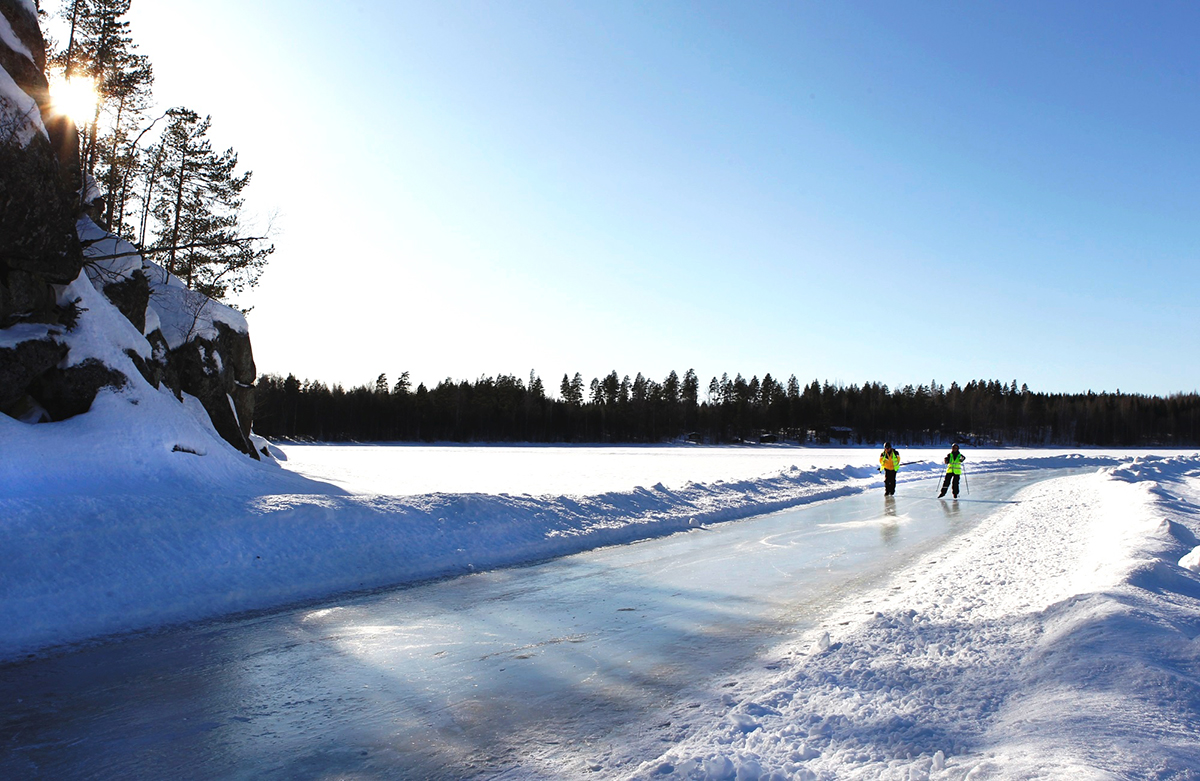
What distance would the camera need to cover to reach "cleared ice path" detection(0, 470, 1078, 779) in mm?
4094

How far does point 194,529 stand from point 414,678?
245 inches

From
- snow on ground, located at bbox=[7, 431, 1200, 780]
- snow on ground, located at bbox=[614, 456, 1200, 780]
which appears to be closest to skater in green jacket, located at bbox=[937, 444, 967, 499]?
snow on ground, located at bbox=[7, 431, 1200, 780]

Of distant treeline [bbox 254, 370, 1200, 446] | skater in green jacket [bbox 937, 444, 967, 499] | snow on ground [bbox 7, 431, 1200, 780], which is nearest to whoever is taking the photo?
snow on ground [bbox 7, 431, 1200, 780]

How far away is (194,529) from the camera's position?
32.1ft

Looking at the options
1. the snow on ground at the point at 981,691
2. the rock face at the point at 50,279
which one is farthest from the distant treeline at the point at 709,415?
the snow on ground at the point at 981,691

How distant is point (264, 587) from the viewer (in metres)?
8.62

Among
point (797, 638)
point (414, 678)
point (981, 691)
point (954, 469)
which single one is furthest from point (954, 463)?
point (414, 678)

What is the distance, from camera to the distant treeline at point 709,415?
11469cm

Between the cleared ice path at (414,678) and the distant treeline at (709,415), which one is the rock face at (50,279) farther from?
the distant treeline at (709,415)

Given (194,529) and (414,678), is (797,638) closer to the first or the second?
(414,678)

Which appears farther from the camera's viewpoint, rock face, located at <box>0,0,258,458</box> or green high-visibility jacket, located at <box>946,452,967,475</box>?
green high-visibility jacket, located at <box>946,452,967,475</box>

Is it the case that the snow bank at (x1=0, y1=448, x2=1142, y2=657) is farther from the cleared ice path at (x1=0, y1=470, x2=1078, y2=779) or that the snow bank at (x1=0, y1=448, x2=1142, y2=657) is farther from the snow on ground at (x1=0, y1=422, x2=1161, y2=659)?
the cleared ice path at (x1=0, y1=470, x2=1078, y2=779)

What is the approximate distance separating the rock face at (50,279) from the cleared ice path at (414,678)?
9.77 meters

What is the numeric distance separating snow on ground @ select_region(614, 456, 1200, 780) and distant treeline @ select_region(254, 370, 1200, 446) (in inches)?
4255
